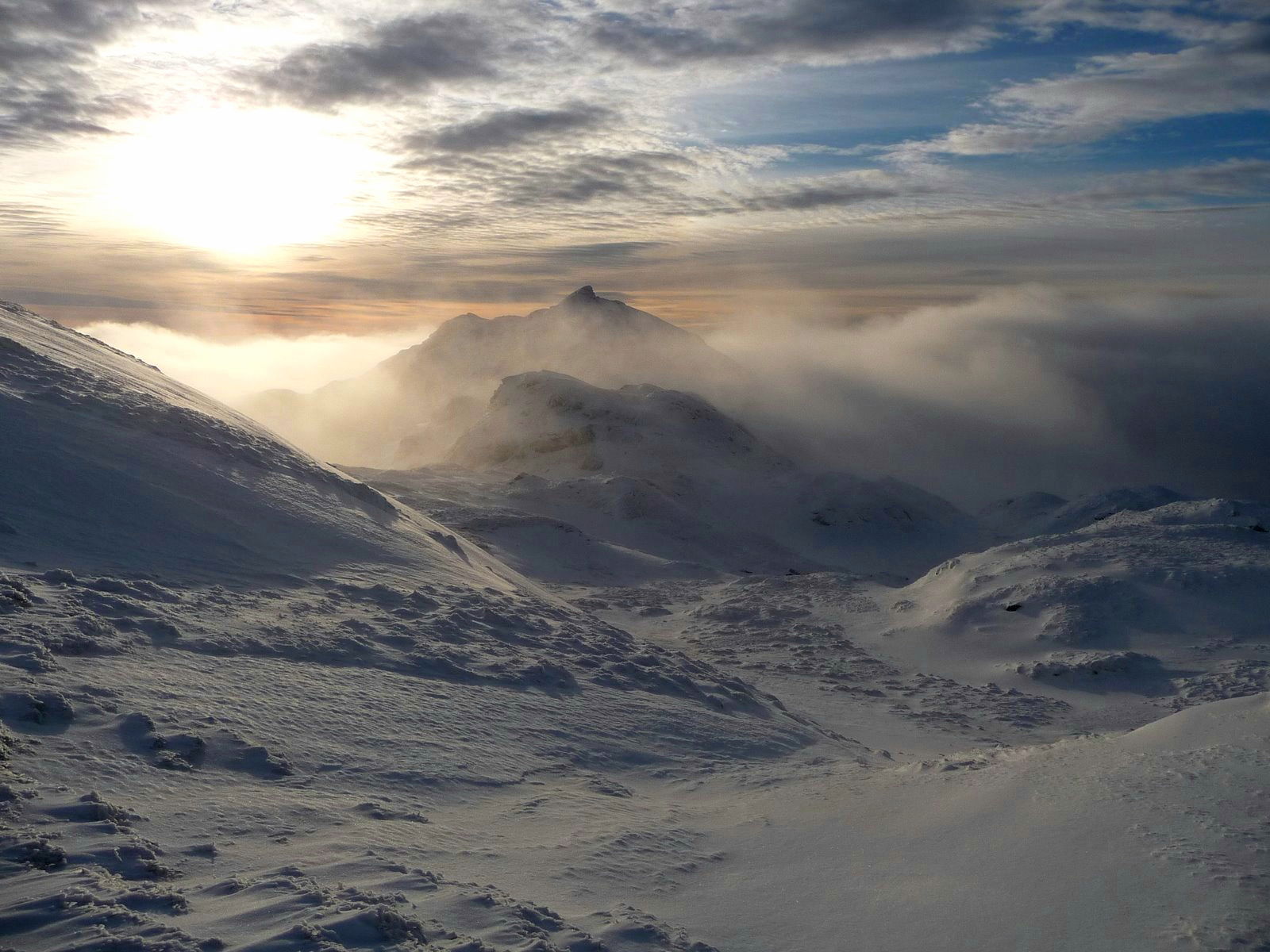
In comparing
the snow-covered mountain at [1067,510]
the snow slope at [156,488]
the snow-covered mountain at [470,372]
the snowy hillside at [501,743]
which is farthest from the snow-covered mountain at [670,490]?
the snow-covered mountain at [470,372]

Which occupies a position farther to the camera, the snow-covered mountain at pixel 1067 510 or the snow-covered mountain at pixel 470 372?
the snow-covered mountain at pixel 470 372

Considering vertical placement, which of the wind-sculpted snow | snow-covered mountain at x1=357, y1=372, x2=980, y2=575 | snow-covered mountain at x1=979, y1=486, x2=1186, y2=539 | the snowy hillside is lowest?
snow-covered mountain at x1=979, y1=486, x2=1186, y2=539

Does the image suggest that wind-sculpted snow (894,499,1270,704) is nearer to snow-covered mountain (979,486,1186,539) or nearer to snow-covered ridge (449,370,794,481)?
snow-covered mountain (979,486,1186,539)

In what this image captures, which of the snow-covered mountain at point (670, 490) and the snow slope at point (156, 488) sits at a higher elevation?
the snow slope at point (156, 488)

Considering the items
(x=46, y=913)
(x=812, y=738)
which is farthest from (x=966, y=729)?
(x=46, y=913)

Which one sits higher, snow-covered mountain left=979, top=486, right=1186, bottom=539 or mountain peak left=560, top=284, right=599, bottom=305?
mountain peak left=560, top=284, right=599, bottom=305

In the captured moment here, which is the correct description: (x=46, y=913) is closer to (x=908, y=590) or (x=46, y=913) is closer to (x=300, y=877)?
(x=300, y=877)

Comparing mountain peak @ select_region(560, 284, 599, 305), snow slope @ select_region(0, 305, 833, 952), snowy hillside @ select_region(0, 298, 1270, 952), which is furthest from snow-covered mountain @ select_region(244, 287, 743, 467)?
snow slope @ select_region(0, 305, 833, 952)

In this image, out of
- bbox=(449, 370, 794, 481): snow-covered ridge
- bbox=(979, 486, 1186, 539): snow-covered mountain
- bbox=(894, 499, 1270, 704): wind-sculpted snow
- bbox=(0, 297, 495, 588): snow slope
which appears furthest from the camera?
bbox=(449, 370, 794, 481): snow-covered ridge

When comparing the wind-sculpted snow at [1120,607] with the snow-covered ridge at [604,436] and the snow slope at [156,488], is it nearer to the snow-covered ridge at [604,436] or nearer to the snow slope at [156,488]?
the snow slope at [156,488]
